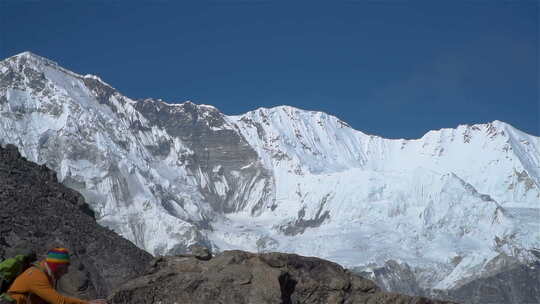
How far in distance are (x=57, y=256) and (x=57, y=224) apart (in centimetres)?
4442

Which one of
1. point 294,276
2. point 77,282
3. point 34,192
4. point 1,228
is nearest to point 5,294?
point 294,276

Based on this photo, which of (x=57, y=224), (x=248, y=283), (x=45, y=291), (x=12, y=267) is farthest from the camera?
(x=57, y=224)

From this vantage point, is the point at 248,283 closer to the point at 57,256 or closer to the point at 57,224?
the point at 57,256

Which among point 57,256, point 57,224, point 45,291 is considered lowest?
point 45,291

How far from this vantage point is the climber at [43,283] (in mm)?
9938

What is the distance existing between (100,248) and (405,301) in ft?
144

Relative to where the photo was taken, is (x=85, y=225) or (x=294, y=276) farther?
(x=85, y=225)

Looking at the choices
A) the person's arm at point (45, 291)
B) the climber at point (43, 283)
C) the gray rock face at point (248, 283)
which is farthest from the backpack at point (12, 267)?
the gray rock face at point (248, 283)

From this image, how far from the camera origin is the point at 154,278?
46.8 feet

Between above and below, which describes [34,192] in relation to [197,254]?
above

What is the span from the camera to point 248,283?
45.7 ft

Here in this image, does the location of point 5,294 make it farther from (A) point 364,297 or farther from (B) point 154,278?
(A) point 364,297

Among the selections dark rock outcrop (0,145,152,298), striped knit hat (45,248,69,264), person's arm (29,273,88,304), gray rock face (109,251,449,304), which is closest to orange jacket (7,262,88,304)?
person's arm (29,273,88,304)

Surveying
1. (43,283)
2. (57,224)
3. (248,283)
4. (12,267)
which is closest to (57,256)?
(43,283)
